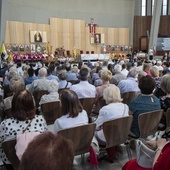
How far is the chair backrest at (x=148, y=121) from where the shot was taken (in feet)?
9.99

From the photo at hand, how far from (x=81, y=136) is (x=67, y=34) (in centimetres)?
1805

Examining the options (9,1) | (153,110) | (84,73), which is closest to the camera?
(153,110)

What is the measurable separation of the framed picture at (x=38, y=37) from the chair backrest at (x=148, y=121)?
51.6 feet

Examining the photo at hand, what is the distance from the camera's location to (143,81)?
341cm

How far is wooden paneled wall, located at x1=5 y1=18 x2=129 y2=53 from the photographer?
1712cm

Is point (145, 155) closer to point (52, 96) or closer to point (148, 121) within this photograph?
point (148, 121)

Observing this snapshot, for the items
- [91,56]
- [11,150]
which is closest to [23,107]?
[11,150]

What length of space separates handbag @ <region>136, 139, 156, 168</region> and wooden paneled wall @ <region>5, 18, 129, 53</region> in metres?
16.5

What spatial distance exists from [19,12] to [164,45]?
12887 millimetres

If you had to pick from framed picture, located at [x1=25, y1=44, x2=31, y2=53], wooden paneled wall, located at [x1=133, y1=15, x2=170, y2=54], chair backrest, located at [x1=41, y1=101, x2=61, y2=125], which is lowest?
chair backrest, located at [x1=41, y1=101, x2=61, y2=125]

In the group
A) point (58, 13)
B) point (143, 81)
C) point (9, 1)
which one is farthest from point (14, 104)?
point (58, 13)

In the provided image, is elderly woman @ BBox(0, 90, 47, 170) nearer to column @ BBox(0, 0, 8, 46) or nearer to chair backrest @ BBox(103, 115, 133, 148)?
chair backrest @ BBox(103, 115, 133, 148)

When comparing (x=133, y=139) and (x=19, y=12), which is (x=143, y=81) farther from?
(x=19, y=12)

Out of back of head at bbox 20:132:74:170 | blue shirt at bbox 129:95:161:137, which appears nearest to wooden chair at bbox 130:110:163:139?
blue shirt at bbox 129:95:161:137
